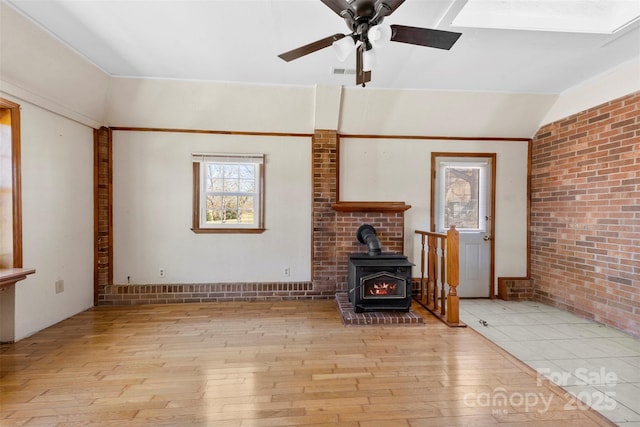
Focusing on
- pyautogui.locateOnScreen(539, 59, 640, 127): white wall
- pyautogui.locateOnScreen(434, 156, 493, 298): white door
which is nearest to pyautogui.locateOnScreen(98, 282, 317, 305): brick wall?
pyautogui.locateOnScreen(434, 156, 493, 298): white door

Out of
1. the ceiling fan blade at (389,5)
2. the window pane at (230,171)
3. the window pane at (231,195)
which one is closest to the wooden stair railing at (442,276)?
the ceiling fan blade at (389,5)

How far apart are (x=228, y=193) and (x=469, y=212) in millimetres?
3569

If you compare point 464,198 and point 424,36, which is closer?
point 424,36

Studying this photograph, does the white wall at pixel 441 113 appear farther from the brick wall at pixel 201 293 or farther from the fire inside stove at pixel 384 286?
the brick wall at pixel 201 293

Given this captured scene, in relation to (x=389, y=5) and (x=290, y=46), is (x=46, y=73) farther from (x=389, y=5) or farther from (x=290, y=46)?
(x=389, y=5)

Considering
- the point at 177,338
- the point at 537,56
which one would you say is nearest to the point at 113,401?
the point at 177,338

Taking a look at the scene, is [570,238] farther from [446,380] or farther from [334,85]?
[334,85]

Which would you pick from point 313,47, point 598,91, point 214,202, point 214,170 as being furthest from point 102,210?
point 598,91

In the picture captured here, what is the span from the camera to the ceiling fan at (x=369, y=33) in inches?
65.7

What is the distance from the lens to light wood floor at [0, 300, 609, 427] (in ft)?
5.68

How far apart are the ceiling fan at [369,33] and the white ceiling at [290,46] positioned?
49 centimetres

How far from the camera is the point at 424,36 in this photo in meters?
1.84

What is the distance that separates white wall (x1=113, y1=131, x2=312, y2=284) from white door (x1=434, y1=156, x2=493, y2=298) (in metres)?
2.03

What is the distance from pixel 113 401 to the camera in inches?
72.7
